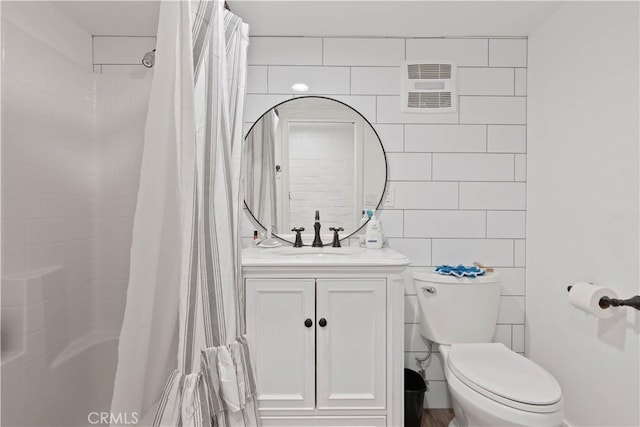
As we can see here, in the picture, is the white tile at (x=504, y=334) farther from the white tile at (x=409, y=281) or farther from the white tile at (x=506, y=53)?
the white tile at (x=506, y=53)

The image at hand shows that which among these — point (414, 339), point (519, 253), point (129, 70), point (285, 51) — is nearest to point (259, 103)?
point (285, 51)

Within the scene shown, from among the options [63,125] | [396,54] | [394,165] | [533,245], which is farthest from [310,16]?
[533,245]

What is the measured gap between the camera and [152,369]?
114 centimetres

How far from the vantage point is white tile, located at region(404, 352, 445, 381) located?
185 cm

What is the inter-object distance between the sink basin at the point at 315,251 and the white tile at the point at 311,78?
33.9 inches

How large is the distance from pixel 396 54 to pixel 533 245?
1287 millimetres

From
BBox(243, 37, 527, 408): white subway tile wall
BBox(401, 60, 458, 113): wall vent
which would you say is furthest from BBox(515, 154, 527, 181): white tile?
BBox(401, 60, 458, 113): wall vent

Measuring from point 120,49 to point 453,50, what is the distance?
5.94 ft

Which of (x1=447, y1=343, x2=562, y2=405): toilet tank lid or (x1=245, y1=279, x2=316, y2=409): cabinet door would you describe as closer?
(x1=447, y1=343, x2=562, y2=405): toilet tank lid

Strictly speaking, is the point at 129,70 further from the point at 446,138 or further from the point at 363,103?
the point at 446,138

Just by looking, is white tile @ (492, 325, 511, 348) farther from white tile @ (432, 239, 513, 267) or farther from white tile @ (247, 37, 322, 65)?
white tile @ (247, 37, 322, 65)

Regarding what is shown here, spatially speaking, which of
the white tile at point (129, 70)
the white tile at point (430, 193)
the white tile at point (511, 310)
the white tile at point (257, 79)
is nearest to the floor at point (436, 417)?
the white tile at point (511, 310)

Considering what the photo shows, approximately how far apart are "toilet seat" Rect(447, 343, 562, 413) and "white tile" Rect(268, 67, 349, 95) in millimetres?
1469

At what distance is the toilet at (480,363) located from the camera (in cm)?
116
